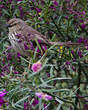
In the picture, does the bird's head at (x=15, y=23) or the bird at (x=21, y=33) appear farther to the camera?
the bird's head at (x=15, y=23)

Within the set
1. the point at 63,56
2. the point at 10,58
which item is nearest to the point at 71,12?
the point at 63,56

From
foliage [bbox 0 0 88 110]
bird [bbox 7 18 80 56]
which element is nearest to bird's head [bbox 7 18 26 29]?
bird [bbox 7 18 80 56]

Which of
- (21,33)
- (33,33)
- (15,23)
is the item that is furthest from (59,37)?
(15,23)

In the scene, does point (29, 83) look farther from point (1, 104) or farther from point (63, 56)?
point (63, 56)

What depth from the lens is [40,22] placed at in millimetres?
3609

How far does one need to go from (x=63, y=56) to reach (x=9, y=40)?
1.57 m

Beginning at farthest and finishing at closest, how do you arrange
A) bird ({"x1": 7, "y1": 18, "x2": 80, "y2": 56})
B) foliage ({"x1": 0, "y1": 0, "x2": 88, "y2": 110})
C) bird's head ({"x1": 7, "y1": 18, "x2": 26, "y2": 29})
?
bird's head ({"x1": 7, "y1": 18, "x2": 26, "y2": 29}) < bird ({"x1": 7, "y1": 18, "x2": 80, "y2": 56}) < foliage ({"x1": 0, "y1": 0, "x2": 88, "y2": 110})

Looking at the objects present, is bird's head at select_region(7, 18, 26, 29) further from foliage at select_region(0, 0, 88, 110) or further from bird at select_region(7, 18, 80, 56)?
foliage at select_region(0, 0, 88, 110)

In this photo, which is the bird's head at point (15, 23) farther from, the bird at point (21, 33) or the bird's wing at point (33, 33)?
the bird's wing at point (33, 33)

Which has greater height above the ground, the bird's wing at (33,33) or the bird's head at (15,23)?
the bird's head at (15,23)

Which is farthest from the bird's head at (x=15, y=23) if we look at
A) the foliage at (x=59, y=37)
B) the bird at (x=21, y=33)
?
the foliage at (x=59, y=37)

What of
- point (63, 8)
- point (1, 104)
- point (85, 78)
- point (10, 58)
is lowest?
point (85, 78)

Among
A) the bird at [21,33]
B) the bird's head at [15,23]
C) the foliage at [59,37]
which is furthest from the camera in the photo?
the bird's head at [15,23]

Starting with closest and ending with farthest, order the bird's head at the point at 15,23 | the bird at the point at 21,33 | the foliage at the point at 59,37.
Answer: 1. the foliage at the point at 59,37
2. the bird at the point at 21,33
3. the bird's head at the point at 15,23
